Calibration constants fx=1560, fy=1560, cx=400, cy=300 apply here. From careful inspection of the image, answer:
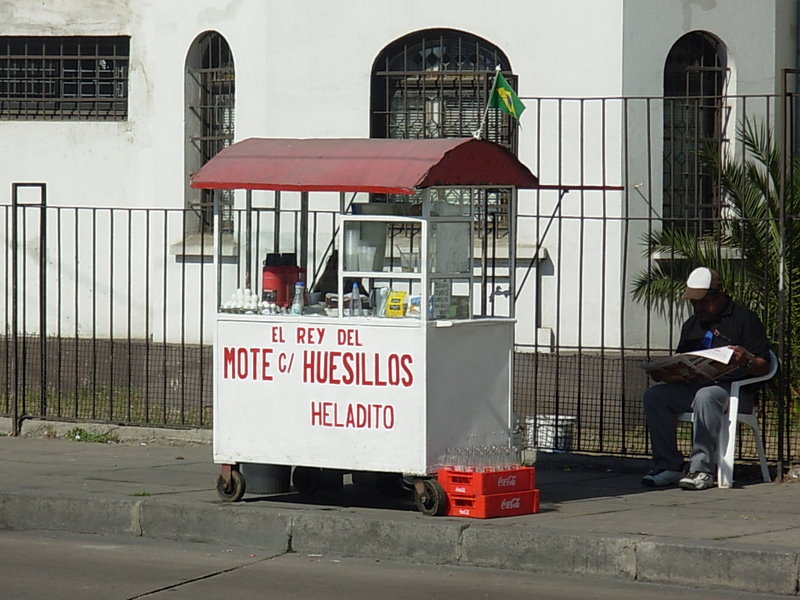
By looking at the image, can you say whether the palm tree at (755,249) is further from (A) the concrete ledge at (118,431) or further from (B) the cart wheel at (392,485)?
(A) the concrete ledge at (118,431)

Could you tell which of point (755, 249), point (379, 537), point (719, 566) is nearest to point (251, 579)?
point (379, 537)

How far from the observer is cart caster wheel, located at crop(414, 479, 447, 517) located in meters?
8.62

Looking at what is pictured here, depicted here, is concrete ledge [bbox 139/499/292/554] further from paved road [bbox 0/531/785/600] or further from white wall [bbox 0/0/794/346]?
white wall [bbox 0/0/794/346]

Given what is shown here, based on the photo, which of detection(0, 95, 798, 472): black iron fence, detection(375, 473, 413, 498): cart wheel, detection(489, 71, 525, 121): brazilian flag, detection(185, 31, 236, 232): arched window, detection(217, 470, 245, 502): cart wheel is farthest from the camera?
detection(185, 31, 236, 232): arched window

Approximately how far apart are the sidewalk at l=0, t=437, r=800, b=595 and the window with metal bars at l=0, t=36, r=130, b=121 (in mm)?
5961

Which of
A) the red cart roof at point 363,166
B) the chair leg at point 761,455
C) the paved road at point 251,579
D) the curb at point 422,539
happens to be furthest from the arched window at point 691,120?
the paved road at point 251,579

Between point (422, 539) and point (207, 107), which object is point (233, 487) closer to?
point (422, 539)

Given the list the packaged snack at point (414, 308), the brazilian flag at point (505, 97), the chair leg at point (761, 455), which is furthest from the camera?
the brazilian flag at point (505, 97)

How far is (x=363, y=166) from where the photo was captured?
28.3 feet

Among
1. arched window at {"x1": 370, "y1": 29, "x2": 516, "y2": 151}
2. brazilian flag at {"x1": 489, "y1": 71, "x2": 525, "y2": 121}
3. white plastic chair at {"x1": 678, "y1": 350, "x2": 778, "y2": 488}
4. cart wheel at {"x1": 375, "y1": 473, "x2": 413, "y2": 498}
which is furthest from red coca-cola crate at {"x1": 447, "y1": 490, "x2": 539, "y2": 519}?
arched window at {"x1": 370, "y1": 29, "x2": 516, "y2": 151}

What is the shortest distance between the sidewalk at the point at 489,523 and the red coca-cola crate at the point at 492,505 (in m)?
0.08

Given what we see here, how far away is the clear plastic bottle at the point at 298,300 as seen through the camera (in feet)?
29.9

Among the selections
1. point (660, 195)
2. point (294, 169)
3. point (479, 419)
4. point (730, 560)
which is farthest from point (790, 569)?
point (660, 195)

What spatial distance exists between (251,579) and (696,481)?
3270mm
